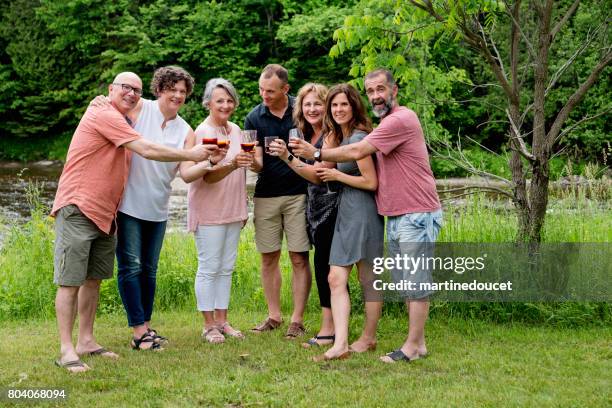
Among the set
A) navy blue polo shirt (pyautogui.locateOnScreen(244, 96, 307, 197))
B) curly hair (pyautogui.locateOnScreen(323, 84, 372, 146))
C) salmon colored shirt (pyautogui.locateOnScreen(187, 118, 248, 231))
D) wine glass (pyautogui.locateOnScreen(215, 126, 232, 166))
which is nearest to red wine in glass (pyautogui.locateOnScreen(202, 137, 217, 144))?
wine glass (pyautogui.locateOnScreen(215, 126, 232, 166))

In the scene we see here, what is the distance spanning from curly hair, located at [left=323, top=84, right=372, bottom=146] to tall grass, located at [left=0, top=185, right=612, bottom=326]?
1.78 metres

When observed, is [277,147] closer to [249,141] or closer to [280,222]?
[249,141]

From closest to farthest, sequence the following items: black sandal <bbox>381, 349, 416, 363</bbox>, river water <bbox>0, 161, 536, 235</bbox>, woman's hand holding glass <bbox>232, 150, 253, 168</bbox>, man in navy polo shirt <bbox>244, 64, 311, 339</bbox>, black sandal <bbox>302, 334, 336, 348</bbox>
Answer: black sandal <bbox>381, 349, 416, 363</bbox>, woman's hand holding glass <bbox>232, 150, 253, 168</bbox>, black sandal <bbox>302, 334, 336, 348</bbox>, man in navy polo shirt <bbox>244, 64, 311, 339</bbox>, river water <bbox>0, 161, 536, 235</bbox>

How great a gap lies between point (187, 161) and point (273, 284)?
4.42 feet

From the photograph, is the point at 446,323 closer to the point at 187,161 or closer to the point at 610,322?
the point at 610,322

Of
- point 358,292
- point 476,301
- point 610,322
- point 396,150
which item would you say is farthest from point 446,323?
point 396,150

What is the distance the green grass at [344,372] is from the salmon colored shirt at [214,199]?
36.0 inches

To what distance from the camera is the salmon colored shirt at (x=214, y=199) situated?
5.50 m

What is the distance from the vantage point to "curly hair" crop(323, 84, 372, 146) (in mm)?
5043

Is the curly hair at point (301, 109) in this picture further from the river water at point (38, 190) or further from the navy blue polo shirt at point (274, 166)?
the river water at point (38, 190)

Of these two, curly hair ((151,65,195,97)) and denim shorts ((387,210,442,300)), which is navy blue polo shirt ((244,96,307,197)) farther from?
denim shorts ((387,210,442,300))

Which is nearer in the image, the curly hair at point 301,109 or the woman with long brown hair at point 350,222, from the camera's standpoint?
the woman with long brown hair at point 350,222

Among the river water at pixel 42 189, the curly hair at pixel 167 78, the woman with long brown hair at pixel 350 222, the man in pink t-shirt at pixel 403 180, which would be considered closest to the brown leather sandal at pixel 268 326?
the woman with long brown hair at pixel 350 222

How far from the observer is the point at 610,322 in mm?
5801
